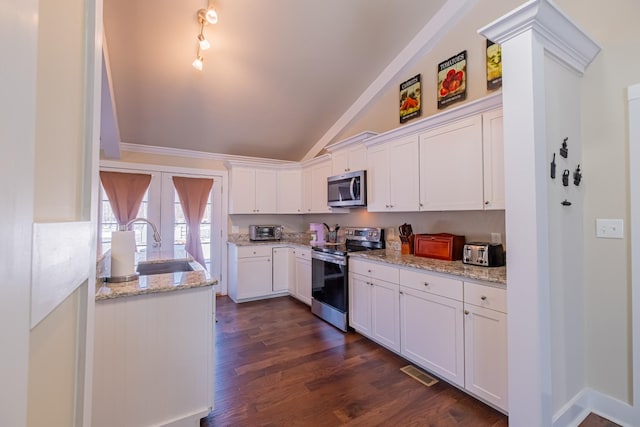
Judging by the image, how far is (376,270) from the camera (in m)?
2.82

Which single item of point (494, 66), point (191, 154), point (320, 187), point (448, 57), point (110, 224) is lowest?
point (110, 224)

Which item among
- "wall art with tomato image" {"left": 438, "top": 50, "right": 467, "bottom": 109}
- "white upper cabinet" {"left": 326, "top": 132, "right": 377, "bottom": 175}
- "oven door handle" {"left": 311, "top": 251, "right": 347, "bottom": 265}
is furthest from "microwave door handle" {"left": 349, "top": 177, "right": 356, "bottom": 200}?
"wall art with tomato image" {"left": 438, "top": 50, "right": 467, "bottom": 109}

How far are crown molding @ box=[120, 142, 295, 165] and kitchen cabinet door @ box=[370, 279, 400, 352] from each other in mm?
2851

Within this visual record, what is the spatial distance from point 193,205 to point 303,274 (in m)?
2.04

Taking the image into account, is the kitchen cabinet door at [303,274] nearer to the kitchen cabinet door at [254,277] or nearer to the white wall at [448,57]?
the kitchen cabinet door at [254,277]

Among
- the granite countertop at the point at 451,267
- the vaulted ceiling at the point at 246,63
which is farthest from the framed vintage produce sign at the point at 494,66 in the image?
the granite countertop at the point at 451,267

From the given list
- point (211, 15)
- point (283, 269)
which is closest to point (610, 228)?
point (211, 15)

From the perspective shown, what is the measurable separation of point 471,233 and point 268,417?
2.26m

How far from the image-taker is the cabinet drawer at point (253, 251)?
14.2ft

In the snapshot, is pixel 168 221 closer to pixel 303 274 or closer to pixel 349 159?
pixel 303 274

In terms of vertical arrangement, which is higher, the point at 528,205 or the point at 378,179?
the point at 378,179

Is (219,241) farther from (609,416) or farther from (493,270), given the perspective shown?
(609,416)

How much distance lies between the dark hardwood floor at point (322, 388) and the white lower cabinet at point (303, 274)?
90 centimetres

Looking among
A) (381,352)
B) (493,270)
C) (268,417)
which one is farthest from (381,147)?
(268,417)
